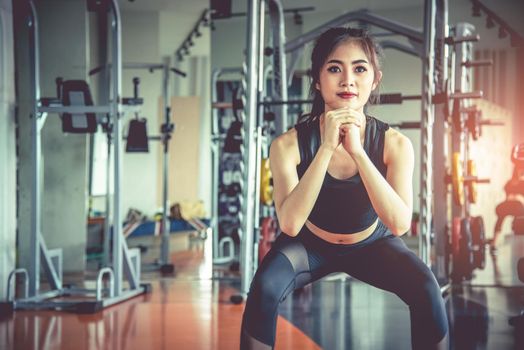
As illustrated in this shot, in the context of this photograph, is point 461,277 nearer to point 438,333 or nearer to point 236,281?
point 236,281

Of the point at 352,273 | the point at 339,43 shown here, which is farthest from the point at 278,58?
the point at 352,273

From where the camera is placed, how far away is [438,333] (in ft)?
4.99

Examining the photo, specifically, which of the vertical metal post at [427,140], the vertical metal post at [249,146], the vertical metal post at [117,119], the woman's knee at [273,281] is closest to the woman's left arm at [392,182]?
the woman's knee at [273,281]

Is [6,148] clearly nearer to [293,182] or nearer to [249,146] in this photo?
[249,146]

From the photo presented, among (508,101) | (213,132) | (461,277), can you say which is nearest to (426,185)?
(461,277)

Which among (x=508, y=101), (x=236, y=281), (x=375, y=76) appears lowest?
(x=236, y=281)

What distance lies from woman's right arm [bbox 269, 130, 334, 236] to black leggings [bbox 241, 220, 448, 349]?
89 mm

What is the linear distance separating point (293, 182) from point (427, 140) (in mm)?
2032

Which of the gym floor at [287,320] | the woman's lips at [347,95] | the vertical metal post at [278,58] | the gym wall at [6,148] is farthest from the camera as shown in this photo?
the vertical metal post at [278,58]

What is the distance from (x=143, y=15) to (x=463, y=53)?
470 centimetres

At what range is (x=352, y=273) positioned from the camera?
1.74 m

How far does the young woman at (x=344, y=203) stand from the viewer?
156cm

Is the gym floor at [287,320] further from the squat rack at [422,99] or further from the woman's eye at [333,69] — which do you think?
the woman's eye at [333,69]

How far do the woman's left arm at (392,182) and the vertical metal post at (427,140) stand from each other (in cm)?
180
